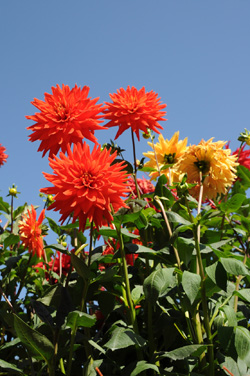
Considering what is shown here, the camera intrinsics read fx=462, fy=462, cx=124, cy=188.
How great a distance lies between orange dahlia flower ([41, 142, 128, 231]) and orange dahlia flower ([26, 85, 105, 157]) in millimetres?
113

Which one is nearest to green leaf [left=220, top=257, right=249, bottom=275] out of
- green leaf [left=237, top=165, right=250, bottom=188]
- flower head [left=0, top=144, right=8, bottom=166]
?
green leaf [left=237, top=165, right=250, bottom=188]

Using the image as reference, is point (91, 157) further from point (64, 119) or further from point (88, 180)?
point (64, 119)

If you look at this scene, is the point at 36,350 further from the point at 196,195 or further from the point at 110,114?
the point at 196,195

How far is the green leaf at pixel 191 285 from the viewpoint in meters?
1.10

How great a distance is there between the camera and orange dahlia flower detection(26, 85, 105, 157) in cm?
133

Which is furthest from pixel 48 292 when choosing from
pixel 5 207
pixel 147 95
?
pixel 5 207

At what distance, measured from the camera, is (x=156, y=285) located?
1116 millimetres

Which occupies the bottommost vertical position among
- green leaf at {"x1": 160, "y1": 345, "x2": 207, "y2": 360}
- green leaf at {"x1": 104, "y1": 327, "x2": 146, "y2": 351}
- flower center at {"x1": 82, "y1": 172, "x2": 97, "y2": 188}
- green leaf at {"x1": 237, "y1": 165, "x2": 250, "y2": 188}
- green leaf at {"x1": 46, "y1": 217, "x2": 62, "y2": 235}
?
green leaf at {"x1": 160, "y1": 345, "x2": 207, "y2": 360}

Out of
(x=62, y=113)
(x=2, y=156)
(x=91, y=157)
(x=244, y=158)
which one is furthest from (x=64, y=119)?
(x=2, y=156)

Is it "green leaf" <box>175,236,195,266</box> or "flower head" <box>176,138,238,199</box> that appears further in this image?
"flower head" <box>176,138,238,199</box>

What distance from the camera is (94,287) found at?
1420 mm

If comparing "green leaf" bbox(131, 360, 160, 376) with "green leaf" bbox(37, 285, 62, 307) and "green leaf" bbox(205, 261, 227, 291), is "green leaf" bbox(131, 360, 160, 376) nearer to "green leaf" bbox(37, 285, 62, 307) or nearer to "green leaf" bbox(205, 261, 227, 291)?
"green leaf" bbox(205, 261, 227, 291)

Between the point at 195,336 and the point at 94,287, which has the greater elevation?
the point at 94,287

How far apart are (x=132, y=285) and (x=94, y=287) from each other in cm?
17
